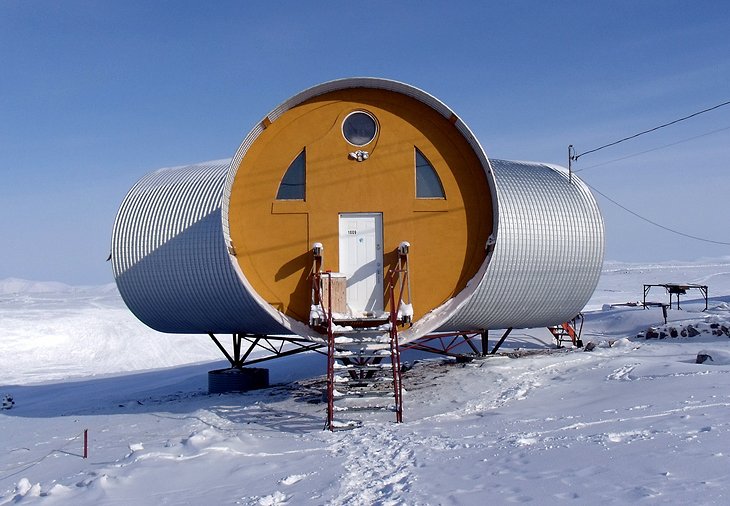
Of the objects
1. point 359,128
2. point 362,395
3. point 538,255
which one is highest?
point 359,128

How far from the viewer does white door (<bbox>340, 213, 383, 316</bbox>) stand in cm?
1260

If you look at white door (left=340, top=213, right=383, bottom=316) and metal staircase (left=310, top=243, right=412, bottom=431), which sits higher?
white door (left=340, top=213, right=383, bottom=316)

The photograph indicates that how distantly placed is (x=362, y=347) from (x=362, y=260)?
1961 mm

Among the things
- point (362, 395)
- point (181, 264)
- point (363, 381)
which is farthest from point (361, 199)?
point (181, 264)

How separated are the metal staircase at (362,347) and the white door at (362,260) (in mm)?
278

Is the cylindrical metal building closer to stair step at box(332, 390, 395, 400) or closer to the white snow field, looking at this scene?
stair step at box(332, 390, 395, 400)

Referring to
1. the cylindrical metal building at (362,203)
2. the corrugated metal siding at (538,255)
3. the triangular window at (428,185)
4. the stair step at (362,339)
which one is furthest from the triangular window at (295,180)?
the corrugated metal siding at (538,255)

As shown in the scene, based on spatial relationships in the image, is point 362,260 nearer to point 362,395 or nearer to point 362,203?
point 362,203

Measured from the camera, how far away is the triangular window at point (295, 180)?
1259 cm

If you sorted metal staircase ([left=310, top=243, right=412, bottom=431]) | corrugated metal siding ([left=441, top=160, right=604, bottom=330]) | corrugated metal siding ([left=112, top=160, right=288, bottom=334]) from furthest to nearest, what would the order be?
corrugated metal siding ([left=441, top=160, right=604, bottom=330]), corrugated metal siding ([left=112, top=160, right=288, bottom=334]), metal staircase ([left=310, top=243, right=412, bottom=431])

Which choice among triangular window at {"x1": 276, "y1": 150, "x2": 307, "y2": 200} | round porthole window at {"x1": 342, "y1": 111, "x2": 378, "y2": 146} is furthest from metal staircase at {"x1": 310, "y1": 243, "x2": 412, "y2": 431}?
round porthole window at {"x1": 342, "y1": 111, "x2": 378, "y2": 146}

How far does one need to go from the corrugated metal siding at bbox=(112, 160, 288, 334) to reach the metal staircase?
4.18 m

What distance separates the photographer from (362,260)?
41.5 feet

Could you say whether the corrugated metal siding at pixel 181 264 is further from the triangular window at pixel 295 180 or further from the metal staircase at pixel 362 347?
the metal staircase at pixel 362 347
